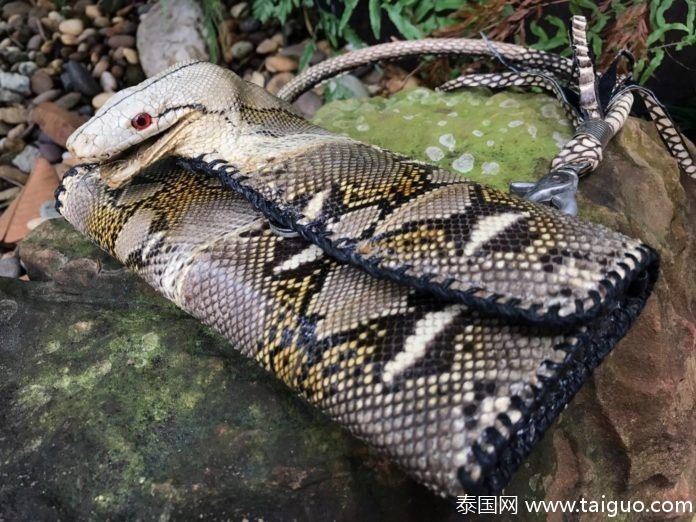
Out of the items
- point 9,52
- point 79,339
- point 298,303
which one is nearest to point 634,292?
point 298,303

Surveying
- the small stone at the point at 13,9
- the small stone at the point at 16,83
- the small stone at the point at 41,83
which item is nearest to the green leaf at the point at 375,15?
the small stone at the point at 41,83

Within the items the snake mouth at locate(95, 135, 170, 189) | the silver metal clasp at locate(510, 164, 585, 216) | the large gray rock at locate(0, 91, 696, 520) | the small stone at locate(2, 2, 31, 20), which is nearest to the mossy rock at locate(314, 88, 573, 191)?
the large gray rock at locate(0, 91, 696, 520)

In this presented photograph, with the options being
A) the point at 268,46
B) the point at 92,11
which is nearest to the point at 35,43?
the point at 92,11

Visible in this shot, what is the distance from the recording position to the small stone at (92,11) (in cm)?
273

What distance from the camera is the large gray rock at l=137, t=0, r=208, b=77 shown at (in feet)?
8.23

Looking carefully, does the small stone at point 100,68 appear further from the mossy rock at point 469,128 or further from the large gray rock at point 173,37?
the mossy rock at point 469,128

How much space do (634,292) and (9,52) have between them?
2.74 meters

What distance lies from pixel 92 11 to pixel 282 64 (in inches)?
35.7

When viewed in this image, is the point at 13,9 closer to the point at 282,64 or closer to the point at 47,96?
the point at 47,96

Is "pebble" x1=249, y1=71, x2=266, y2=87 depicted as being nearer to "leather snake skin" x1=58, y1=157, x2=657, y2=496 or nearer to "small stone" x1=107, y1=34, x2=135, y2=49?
"small stone" x1=107, y1=34, x2=135, y2=49

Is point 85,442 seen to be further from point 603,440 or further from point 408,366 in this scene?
point 603,440

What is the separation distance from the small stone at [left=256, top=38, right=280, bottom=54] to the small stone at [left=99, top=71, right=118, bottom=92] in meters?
0.61

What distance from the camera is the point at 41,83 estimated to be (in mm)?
2607

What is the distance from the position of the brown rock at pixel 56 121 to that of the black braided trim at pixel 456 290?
1632mm
